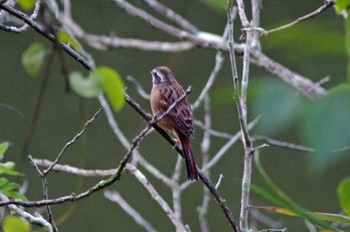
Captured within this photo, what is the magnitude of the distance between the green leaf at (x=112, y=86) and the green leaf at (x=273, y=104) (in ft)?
0.48

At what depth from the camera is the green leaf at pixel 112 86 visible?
28.3 inches

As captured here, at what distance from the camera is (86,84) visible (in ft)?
2.35

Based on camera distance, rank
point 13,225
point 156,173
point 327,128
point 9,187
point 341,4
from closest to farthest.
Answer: point 327,128 < point 341,4 < point 13,225 < point 9,187 < point 156,173

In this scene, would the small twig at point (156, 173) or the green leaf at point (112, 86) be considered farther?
the small twig at point (156, 173)

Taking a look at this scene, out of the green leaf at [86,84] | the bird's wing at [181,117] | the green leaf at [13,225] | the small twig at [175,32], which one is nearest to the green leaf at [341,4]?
the green leaf at [86,84]

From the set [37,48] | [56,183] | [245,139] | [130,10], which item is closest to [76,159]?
[56,183]

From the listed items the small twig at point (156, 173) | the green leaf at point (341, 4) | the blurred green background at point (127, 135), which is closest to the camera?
the green leaf at point (341, 4)

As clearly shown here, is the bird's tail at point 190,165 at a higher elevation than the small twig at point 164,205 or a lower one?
higher

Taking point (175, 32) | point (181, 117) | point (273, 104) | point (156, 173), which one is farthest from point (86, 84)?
point (175, 32)

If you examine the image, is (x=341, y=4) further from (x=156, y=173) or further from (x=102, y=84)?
(x=156, y=173)

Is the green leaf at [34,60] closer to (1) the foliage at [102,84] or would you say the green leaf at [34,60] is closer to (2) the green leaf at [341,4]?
(1) the foliage at [102,84]

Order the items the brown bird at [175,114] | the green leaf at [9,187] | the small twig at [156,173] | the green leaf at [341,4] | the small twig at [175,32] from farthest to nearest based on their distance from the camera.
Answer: the small twig at [175,32] → the small twig at [156,173] → the brown bird at [175,114] → the green leaf at [9,187] → the green leaf at [341,4]

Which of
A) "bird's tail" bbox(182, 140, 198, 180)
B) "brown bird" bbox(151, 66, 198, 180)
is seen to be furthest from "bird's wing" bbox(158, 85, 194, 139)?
"bird's tail" bbox(182, 140, 198, 180)

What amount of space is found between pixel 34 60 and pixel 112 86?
0.38 ft
